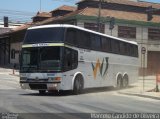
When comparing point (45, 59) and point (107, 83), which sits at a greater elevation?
point (45, 59)

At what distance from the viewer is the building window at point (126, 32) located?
5519 centimetres

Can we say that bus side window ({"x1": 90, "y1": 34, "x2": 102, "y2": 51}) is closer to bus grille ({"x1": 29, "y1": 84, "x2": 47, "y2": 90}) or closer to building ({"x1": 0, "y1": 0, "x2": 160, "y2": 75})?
bus grille ({"x1": 29, "y1": 84, "x2": 47, "y2": 90})

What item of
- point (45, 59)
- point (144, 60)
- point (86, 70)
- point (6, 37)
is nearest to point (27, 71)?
point (45, 59)

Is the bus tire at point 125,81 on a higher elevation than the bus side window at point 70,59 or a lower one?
lower

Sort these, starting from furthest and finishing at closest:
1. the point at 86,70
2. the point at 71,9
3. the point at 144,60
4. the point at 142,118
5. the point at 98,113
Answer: the point at 71,9
the point at 144,60
the point at 86,70
the point at 98,113
the point at 142,118

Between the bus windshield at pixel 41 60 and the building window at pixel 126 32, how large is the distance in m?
31.7

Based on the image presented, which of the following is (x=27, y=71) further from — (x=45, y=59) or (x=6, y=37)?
(x=6, y=37)

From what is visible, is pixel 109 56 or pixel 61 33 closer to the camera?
pixel 61 33

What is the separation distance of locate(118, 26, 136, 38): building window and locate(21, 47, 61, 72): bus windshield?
31.7m

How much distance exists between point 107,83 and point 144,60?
25989 mm

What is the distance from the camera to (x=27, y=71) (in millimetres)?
24188

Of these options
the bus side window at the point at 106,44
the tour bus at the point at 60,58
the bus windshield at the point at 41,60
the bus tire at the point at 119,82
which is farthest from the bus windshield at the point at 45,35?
the bus tire at the point at 119,82

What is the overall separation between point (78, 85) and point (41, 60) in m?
2.65

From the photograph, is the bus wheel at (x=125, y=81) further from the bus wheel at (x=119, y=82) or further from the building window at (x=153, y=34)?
the building window at (x=153, y=34)
